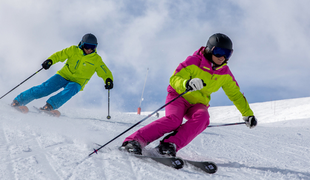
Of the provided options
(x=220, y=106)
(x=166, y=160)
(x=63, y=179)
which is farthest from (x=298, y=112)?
(x=63, y=179)

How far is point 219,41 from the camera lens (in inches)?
114

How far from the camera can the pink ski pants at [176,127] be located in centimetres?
249

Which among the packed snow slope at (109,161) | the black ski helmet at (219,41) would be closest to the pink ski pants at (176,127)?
the packed snow slope at (109,161)

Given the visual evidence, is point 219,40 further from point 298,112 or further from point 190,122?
point 298,112

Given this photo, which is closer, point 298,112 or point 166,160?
point 166,160

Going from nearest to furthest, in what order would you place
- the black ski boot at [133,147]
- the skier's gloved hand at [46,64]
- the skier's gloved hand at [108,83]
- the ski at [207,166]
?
the ski at [207,166], the black ski boot at [133,147], the skier's gloved hand at [46,64], the skier's gloved hand at [108,83]

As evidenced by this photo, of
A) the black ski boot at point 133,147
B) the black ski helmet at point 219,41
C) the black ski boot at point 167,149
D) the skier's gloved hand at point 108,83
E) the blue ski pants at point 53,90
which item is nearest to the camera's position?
the black ski boot at point 133,147

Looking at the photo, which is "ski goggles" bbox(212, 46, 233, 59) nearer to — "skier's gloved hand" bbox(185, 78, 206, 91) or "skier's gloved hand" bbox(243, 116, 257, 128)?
"skier's gloved hand" bbox(185, 78, 206, 91)

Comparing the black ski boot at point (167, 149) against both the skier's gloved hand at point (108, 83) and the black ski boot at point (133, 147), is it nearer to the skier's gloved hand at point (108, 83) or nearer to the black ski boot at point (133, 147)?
the black ski boot at point (133, 147)

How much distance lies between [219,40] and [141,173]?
1864 mm

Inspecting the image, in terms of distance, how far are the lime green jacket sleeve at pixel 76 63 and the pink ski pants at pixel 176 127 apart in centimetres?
335

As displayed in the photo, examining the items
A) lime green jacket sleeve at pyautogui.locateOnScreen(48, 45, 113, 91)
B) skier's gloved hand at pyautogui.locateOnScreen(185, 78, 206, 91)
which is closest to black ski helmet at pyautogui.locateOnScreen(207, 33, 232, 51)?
skier's gloved hand at pyautogui.locateOnScreen(185, 78, 206, 91)

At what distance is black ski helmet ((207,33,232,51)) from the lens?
2.88 meters

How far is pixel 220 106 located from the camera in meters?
19.0
